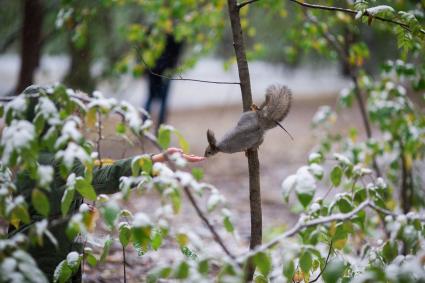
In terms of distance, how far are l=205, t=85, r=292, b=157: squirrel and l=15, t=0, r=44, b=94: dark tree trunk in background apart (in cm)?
336

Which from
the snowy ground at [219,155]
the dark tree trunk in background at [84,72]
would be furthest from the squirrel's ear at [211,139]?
the dark tree trunk in background at [84,72]

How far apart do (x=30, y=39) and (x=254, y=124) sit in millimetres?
4316

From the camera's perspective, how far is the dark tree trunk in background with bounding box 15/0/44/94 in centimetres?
472

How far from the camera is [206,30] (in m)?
5.15

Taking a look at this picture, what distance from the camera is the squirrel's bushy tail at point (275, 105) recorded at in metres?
1.74

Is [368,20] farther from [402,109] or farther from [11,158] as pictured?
[402,109]

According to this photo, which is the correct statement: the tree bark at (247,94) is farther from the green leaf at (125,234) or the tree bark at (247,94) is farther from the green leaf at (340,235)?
the green leaf at (125,234)

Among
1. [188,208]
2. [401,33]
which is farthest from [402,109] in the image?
[188,208]

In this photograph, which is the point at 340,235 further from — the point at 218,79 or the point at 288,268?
the point at 218,79

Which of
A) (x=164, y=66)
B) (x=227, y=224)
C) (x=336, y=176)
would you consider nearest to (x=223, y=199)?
(x=227, y=224)

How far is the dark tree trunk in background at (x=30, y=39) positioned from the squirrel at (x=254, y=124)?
3360mm

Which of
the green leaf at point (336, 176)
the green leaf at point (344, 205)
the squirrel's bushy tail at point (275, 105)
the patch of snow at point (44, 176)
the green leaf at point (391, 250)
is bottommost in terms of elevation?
the green leaf at point (391, 250)

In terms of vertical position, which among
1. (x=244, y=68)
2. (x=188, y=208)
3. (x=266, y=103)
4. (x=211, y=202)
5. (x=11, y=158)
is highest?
(x=244, y=68)

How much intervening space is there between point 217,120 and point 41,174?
8.82m
